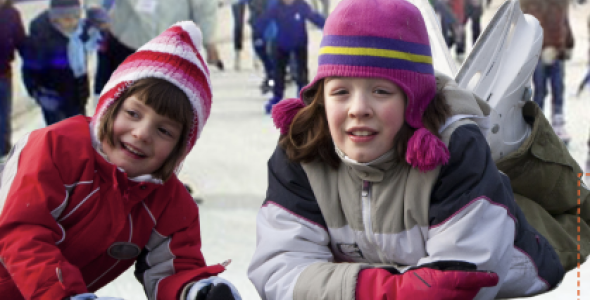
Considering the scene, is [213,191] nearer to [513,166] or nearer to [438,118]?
[513,166]

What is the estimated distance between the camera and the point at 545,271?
1.89m

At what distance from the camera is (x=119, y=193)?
1720 mm

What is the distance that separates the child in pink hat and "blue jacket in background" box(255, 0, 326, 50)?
119 inches

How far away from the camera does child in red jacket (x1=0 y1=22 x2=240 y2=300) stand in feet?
5.20

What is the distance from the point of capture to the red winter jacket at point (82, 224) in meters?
1.57

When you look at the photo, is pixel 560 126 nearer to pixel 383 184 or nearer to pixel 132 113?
pixel 383 184

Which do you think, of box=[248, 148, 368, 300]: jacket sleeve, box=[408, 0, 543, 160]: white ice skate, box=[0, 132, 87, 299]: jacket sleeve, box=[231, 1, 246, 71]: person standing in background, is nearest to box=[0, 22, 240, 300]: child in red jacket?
box=[0, 132, 87, 299]: jacket sleeve

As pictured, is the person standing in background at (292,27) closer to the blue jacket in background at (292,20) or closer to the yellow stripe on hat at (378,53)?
the blue jacket in background at (292,20)

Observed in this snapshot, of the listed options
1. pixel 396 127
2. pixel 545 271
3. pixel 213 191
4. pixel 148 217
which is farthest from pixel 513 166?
pixel 213 191

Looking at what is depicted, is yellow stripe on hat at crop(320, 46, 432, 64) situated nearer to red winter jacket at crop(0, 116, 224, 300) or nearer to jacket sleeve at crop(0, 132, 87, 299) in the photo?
red winter jacket at crop(0, 116, 224, 300)

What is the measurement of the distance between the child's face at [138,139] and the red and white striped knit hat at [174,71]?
0.06 meters

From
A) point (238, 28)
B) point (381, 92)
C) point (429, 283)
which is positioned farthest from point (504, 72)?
point (238, 28)

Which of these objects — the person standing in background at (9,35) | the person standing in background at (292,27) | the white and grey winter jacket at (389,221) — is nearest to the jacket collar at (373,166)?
the white and grey winter jacket at (389,221)

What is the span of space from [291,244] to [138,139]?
479 mm
